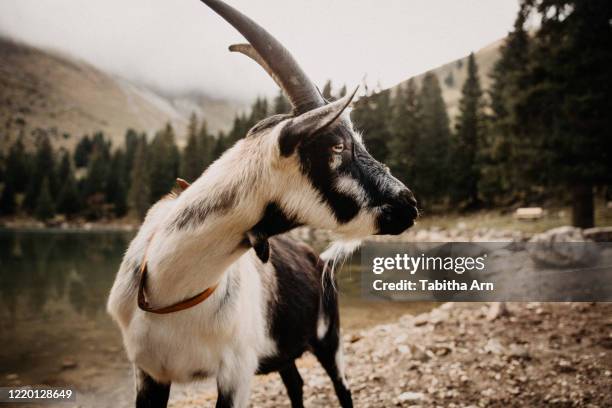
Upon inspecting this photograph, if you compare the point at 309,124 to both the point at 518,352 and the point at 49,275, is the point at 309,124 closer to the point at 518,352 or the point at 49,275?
the point at 518,352

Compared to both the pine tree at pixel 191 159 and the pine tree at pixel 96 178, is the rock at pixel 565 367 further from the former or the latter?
the pine tree at pixel 96 178

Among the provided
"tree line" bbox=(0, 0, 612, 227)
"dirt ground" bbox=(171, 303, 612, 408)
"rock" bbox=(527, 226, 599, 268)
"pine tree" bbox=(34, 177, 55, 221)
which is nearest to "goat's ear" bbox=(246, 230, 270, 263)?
"tree line" bbox=(0, 0, 612, 227)

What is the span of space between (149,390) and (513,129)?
811 cm

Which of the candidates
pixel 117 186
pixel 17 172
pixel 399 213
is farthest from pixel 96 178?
pixel 399 213

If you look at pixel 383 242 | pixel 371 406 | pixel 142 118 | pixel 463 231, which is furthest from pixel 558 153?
pixel 142 118

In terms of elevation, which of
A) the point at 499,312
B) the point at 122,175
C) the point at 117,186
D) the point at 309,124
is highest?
the point at 309,124

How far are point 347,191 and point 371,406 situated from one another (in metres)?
2.06

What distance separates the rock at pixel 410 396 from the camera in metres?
2.68

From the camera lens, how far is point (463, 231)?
7.34 metres

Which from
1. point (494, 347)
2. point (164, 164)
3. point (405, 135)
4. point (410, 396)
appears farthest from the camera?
point (164, 164)

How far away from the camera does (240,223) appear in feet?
4.26

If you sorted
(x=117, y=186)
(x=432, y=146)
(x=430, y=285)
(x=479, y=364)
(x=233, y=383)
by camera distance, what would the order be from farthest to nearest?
(x=117, y=186) → (x=432, y=146) → (x=430, y=285) → (x=479, y=364) → (x=233, y=383)

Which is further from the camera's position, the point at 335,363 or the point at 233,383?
the point at 335,363

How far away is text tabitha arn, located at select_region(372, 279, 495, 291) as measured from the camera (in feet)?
10.8
